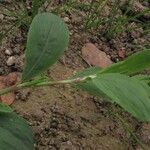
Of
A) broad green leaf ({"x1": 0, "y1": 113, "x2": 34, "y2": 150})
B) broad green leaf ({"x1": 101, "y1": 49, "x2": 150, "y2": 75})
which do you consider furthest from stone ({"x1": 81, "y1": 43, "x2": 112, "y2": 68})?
broad green leaf ({"x1": 101, "y1": 49, "x2": 150, "y2": 75})

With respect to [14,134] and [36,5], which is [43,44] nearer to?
[14,134]

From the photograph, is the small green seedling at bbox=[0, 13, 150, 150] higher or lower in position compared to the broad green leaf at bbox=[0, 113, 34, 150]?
higher

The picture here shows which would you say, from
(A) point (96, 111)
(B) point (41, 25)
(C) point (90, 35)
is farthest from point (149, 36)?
(B) point (41, 25)

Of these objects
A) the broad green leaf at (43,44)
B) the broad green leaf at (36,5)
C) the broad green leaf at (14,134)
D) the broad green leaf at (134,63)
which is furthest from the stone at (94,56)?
the broad green leaf at (134,63)

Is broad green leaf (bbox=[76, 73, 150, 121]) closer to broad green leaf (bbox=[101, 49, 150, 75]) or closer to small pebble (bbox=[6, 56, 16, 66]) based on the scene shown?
broad green leaf (bbox=[101, 49, 150, 75])

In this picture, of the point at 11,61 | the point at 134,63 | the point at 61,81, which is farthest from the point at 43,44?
the point at 11,61

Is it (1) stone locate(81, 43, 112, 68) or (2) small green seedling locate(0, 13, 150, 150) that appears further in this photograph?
(1) stone locate(81, 43, 112, 68)

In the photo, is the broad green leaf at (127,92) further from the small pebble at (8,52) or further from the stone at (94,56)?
the stone at (94,56)
